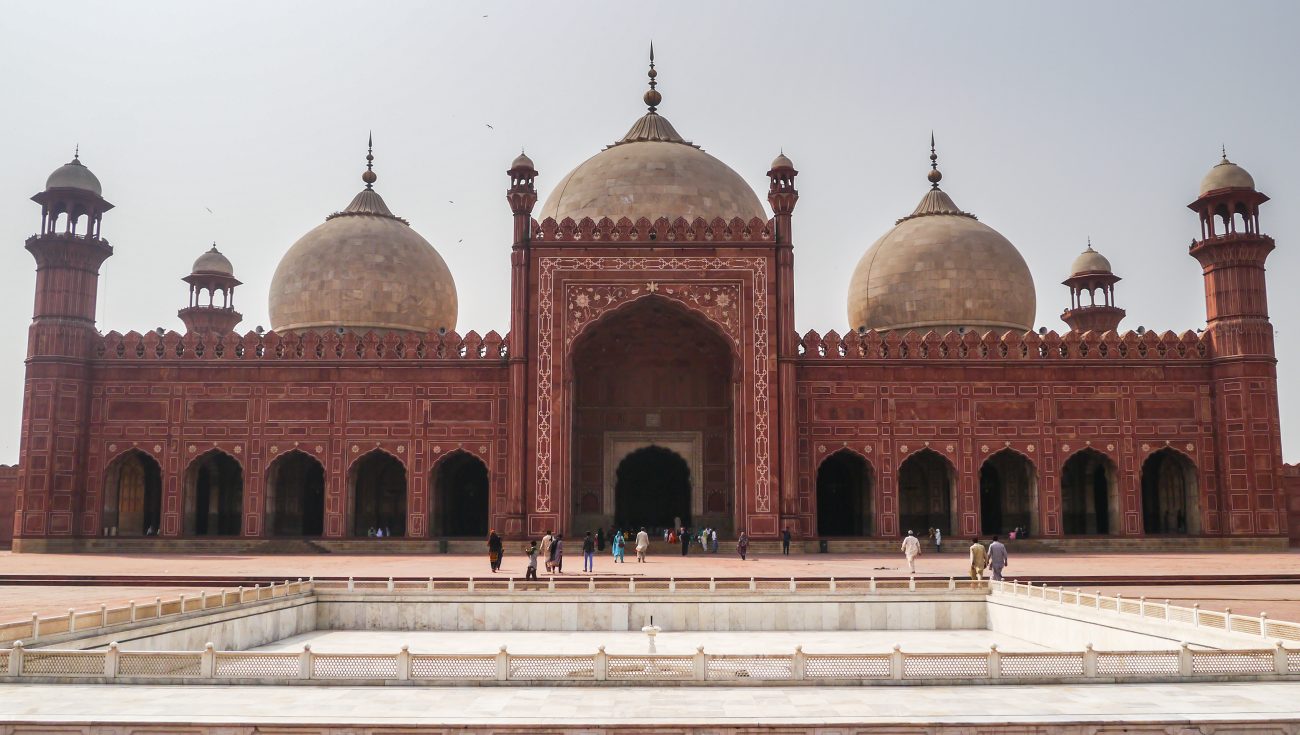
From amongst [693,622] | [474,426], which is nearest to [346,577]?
[693,622]

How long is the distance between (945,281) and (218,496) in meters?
16.4

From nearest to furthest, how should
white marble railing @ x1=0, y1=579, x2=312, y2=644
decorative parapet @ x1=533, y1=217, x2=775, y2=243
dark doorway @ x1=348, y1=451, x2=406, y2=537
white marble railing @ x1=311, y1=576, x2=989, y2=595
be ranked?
white marble railing @ x1=0, y1=579, x2=312, y2=644 < white marble railing @ x1=311, y1=576, x2=989, y2=595 < decorative parapet @ x1=533, y1=217, x2=775, y2=243 < dark doorway @ x1=348, y1=451, x2=406, y2=537

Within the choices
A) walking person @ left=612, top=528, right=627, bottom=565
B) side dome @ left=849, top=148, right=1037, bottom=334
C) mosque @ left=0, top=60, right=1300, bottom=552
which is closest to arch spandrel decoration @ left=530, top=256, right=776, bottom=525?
mosque @ left=0, top=60, right=1300, bottom=552

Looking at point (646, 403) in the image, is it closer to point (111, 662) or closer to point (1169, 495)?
point (1169, 495)

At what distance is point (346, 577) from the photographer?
548 inches

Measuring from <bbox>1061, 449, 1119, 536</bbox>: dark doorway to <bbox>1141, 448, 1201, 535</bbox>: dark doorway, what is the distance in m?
0.79

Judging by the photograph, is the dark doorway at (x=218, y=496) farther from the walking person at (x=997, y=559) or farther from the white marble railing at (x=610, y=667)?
the white marble railing at (x=610, y=667)

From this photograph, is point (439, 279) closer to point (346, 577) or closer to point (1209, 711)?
point (346, 577)

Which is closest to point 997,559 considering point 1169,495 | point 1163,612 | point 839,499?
point 1163,612

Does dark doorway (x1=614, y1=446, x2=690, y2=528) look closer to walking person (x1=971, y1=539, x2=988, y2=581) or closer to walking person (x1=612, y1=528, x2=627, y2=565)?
walking person (x1=612, y1=528, x2=627, y2=565)

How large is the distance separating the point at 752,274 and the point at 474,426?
5949 mm

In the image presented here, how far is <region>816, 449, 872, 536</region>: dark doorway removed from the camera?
77.7ft

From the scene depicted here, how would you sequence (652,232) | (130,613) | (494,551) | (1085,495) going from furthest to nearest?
(1085,495) → (652,232) → (494,551) → (130,613)

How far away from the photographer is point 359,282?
84.1ft
